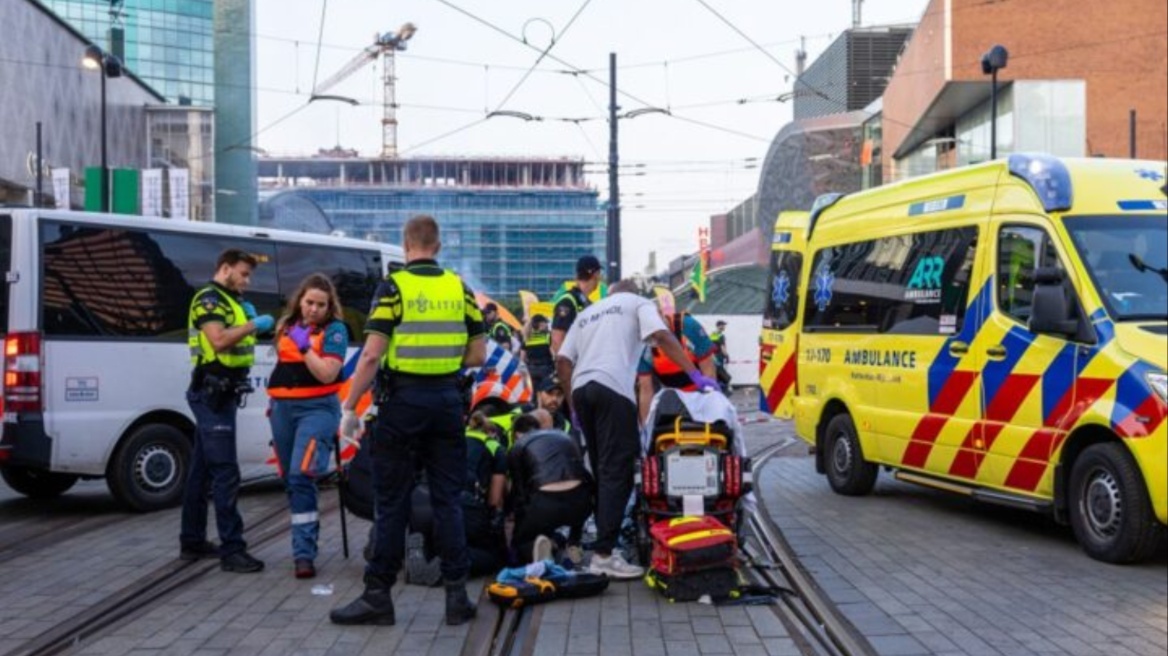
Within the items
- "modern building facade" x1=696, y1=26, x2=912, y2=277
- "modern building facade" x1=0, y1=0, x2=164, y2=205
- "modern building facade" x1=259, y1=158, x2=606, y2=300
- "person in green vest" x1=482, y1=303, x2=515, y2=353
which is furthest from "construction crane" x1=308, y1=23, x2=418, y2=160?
"person in green vest" x1=482, y1=303, x2=515, y2=353

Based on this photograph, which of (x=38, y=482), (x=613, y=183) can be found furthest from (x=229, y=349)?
(x=613, y=183)

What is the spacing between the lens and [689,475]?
699 centimetres

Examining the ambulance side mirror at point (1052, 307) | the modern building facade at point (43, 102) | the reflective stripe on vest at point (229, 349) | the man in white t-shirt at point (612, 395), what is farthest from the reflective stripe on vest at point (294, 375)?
the modern building facade at point (43, 102)

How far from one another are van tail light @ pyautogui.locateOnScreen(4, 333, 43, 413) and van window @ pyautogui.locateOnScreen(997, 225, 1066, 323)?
23.2 ft

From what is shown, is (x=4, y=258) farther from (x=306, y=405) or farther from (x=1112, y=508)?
(x=1112, y=508)

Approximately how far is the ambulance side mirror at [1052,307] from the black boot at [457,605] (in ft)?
13.6

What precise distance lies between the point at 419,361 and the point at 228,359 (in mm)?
1966

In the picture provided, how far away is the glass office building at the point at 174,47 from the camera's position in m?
87.2

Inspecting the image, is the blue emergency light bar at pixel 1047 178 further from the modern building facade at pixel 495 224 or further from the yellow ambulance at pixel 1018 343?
the modern building facade at pixel 495 224

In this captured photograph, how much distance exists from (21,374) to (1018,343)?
7166 millimetres

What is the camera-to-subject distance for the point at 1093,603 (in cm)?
633

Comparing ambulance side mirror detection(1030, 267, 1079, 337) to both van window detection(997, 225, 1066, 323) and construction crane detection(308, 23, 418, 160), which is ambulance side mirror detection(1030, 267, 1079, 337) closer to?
van window detection(997, 225, 1066, 323)

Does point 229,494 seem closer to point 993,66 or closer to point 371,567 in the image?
point 371,567

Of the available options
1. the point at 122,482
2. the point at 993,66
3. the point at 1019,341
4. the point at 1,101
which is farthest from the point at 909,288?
the point at 1,101
